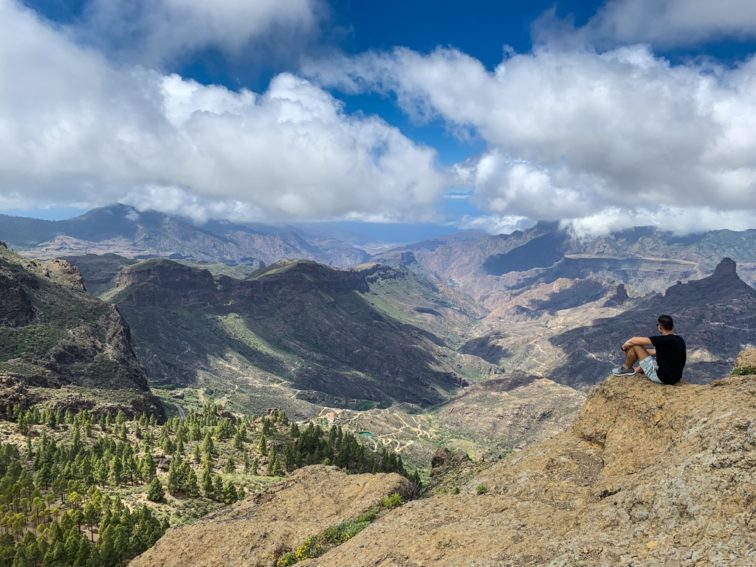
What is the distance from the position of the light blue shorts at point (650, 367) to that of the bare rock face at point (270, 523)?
85.7ft

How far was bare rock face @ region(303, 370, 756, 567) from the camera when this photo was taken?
55.7 feet

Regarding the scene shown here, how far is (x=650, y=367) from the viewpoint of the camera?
29.9 metres

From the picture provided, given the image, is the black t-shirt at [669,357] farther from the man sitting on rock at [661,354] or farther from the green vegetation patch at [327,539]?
the green vegetation patch at [327,539]

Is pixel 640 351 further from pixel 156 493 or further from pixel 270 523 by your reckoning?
pixel 156 493

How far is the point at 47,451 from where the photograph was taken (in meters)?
118

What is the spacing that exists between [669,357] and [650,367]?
5.57 feet

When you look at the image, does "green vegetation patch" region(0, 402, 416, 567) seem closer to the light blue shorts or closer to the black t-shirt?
the light blue shorts

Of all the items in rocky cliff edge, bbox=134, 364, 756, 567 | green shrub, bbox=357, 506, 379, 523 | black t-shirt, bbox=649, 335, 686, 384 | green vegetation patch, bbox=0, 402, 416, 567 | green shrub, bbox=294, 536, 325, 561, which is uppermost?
black t-shirt, bbox=649, 335, 686, 384

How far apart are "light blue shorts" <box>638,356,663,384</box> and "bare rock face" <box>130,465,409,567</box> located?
26.1 m

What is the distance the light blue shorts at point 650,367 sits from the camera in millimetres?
29688

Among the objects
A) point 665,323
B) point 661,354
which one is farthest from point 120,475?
point 665,323

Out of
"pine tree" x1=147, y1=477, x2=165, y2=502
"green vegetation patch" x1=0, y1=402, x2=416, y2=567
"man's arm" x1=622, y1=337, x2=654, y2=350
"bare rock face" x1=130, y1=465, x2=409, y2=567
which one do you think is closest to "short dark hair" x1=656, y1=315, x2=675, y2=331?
"man's arm" x1=622, y1=337, x2=654, y2=350

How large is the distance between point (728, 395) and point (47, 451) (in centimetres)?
14521

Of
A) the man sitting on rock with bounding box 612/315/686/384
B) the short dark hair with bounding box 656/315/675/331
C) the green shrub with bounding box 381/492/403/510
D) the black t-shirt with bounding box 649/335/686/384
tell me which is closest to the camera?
the black t-shirt with bounding box 649/335/686/384
